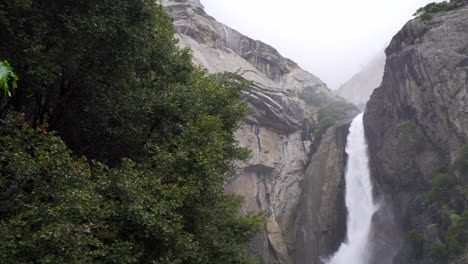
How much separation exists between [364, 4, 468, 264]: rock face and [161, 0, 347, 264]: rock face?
5816mm

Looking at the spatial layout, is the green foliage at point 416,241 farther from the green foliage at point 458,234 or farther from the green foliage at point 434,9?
the green foliage at point 434,9

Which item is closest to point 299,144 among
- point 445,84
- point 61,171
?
point 445,84

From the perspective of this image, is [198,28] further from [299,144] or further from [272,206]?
[272,206]

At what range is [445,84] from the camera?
112ft

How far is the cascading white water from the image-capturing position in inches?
1487

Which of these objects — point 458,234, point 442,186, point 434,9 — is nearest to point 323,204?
point 442,186

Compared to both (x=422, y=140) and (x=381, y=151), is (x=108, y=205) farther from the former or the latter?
(x=381, y=151)

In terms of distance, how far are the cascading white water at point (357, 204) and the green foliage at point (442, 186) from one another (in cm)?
766

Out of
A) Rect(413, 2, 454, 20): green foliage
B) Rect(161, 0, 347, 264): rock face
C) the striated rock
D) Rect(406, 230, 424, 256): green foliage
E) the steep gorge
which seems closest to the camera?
Rect(406, 230, 424, 256): green foliage

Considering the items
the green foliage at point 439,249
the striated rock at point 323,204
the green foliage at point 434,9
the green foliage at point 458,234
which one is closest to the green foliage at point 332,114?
the striated rock at point 323,204

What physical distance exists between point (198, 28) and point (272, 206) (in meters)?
Result: 25.8

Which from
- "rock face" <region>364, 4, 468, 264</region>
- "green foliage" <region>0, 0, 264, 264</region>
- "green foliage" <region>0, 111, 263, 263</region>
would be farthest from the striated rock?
"green foliage" <region>0, 111, 263, 263</region>

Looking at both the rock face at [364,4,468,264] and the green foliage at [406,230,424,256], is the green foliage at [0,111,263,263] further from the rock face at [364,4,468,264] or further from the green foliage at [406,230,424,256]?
the rock face at [364,4,468,264]

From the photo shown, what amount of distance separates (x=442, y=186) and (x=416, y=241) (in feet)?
16.4
